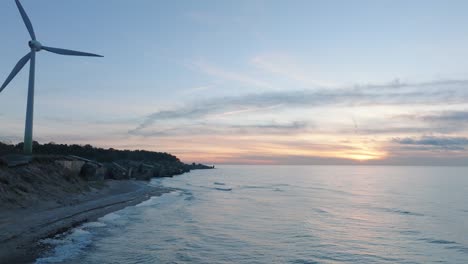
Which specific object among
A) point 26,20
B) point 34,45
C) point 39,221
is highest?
point 26,20

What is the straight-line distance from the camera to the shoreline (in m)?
18.9

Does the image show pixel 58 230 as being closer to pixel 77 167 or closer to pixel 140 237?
pixel 140 237

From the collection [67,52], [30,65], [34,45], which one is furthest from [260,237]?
[34,45]

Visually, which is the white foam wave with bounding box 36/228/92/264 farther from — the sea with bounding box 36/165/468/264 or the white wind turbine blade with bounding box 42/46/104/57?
the white wind turbine blade with bounding box 42/46/104/57

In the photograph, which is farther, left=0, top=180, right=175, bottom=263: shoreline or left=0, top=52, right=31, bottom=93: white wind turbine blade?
left=0, top=52, right=31, bottom=93: white wind turbine blade

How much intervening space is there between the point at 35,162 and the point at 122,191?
1386 cm

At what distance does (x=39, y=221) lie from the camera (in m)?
26.1

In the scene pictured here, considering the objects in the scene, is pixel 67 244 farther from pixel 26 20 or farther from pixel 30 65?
pixel 26 20

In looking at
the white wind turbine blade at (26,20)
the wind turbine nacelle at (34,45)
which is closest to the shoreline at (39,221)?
the wind turbine nacelle at (34,45)

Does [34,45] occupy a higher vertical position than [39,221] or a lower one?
higher

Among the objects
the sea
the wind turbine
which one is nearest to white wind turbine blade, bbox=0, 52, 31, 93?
the wind turbine

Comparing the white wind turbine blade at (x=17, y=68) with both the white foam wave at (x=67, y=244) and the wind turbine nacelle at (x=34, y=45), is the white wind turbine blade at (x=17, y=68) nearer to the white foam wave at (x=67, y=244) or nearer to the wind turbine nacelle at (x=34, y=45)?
the wind turbine nacelle at (x=34, y=45)

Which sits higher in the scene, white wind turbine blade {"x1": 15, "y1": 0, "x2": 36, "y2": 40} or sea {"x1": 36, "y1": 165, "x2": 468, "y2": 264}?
white wind turbine blade {"x1": 15, "y1": 0, "x2": 36, "y2": 40}

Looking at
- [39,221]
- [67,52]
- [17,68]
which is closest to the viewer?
[39,221]
